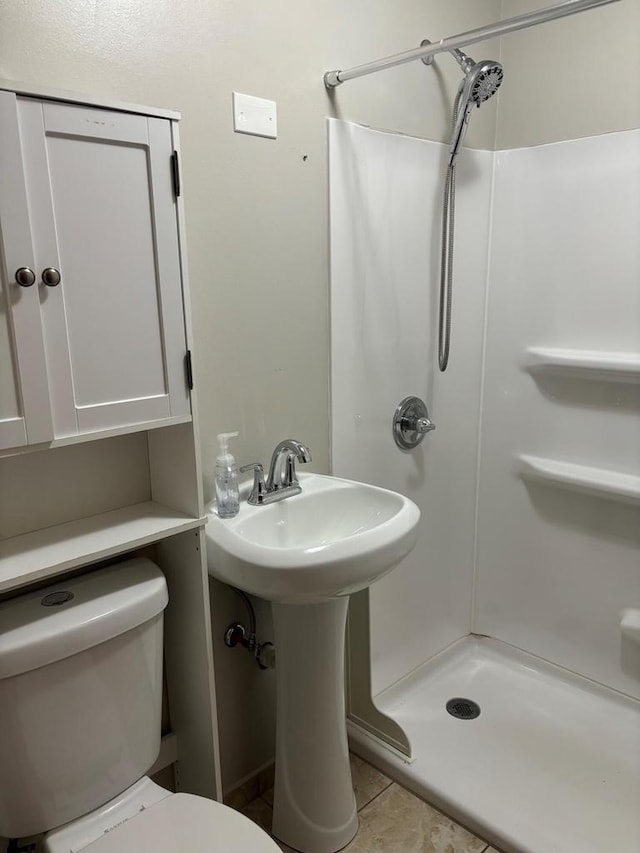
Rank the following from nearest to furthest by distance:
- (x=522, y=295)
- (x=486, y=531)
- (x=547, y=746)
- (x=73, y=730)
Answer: (x=73, y=730) → (x=547, y=746) → (x=522, y=295) → (x=486, y=531)

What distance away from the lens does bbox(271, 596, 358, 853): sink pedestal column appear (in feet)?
4.78

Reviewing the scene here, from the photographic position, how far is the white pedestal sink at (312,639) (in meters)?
1.35

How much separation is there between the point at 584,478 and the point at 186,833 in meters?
1.47

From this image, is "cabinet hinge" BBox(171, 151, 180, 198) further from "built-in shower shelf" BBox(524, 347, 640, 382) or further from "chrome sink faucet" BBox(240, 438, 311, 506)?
"built-in shower shelf" BBox(524, 347, 640, 382)

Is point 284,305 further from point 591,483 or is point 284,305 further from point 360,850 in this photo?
point 360,850

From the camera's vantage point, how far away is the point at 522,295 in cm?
206

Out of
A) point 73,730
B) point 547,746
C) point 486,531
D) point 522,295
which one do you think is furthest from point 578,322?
point 73,730

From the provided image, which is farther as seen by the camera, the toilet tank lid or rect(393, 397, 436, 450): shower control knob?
rect(393, 397, 436, 450): shower control knob

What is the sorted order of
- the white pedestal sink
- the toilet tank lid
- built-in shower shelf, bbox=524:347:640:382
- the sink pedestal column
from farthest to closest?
1. built-in shower shelf, bbox=524:347:640:382
2. the sink pedestal column
3. the white pedestal sink
4. the toilet tank lid

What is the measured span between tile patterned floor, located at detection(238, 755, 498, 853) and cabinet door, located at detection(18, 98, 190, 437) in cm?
116

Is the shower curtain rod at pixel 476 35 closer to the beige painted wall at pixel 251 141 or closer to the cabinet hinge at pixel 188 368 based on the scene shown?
the beige painted wall at pixel 251 141

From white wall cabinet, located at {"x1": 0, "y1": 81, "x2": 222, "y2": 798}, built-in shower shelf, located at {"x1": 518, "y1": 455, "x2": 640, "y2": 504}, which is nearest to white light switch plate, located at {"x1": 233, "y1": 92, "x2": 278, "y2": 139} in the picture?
white wall cabinet, located at {"x1": 0, "y1": 81, "x2": 222, "y2": 798}

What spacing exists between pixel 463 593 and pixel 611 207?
4.45 ft

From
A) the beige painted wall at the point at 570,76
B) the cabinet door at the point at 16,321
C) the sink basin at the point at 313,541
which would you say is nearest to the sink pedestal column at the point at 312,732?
the sink basin at the point at 313,541
